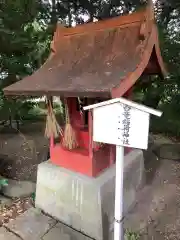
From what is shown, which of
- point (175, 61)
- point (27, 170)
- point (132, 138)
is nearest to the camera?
point (132, 138)

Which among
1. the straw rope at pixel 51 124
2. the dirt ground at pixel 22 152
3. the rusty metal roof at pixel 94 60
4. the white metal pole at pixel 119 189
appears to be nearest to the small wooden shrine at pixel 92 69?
the rusty metal roof at pixel 94 60

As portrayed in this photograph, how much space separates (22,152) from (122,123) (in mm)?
4471

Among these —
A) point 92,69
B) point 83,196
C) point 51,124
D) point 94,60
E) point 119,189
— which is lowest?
point 83,196

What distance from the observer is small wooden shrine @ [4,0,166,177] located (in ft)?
8.29

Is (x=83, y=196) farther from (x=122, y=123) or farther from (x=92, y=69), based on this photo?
(x=92, y=69)

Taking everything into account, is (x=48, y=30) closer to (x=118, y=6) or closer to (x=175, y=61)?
(x=118, y=6)

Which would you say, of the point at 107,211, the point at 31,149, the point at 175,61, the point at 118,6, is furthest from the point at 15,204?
the point at 118,6

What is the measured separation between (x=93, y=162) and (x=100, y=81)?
124 centimetres

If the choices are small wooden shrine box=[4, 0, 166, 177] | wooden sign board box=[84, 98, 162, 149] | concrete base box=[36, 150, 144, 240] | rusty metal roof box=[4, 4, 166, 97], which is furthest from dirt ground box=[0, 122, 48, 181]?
wooden sign board box=[84, 98, 162, 149]

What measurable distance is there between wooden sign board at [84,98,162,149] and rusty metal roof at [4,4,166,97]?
19 centimetres

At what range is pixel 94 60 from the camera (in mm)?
2941

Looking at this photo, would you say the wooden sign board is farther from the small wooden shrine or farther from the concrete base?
the concrete base

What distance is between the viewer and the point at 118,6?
7.59 meters

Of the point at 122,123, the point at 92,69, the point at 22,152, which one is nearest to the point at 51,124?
the point at 92,69
